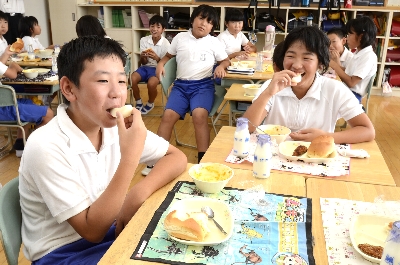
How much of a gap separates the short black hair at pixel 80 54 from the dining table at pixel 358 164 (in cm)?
59

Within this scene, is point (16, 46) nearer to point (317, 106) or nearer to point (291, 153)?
point (317, 106)

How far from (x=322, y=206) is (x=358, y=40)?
2.99 m

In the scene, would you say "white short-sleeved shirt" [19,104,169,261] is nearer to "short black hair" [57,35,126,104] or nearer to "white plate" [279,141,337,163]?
"short black hair" [57,35,126,104]

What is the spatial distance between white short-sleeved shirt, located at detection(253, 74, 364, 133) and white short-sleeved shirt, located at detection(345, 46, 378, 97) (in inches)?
70.0

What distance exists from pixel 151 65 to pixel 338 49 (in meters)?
2.39

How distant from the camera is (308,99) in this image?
1986mm

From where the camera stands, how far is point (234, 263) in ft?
2.96

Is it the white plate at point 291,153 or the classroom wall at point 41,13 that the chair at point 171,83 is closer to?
the white plate at point 291,153

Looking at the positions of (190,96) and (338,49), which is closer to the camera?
(190,96)

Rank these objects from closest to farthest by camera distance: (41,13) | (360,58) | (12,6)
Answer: (360,58), (12,6), (41,13)

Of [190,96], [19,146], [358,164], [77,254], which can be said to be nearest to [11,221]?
[77,254]

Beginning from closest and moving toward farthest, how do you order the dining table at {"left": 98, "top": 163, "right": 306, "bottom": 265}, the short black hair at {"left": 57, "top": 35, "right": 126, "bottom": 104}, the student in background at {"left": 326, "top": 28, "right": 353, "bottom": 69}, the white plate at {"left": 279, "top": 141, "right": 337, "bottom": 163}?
the dining table at {"left": 98, "top": 163, "right": 306, "bottom": 265}, the short black hair at {"left": 57, "top": 35, "right": 126, "bottom": 104}, the white plate at {"left": 279, "top": 141, "right": 337, "bottom": 163}, the student in background at {"left": 326, "top": 28, "right": 353, "bottom": 69}

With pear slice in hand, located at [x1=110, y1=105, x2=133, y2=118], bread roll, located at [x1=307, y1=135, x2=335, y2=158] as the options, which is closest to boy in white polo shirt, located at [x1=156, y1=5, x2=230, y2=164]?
bread roll, located at [x1=307, y1=135, x2=335, y2=158]

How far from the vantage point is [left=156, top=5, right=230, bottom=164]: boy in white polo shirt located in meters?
3.33
